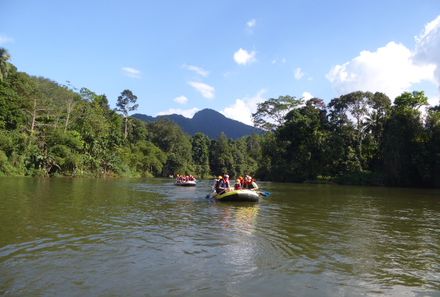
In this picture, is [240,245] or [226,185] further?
[226,185]

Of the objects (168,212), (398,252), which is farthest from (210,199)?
(398,252)

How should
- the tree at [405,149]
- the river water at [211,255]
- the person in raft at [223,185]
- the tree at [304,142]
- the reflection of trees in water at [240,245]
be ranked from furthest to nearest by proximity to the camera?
the tree at [304,142] < the tree at [405,149] < the person in raft at [223,185] < the reflection of trees in water at [240,245] < the river water at [211,255]

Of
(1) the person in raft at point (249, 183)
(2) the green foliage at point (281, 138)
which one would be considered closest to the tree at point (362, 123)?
(2) the green foliage at point (281, 138)

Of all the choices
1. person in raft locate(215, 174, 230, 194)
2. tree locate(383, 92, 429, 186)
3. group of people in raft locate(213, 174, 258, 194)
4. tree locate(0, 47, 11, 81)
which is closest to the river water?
group of people in raft locate(213, 174, 258, 194)

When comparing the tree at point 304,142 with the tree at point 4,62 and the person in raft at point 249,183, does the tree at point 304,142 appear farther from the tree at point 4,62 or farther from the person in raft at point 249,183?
the tree at point 4,62

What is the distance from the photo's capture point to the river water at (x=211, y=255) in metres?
6.76

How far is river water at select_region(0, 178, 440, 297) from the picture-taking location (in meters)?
6.76

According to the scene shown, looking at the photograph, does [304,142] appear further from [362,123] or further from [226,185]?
[226,185]

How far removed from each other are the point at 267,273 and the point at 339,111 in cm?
5511

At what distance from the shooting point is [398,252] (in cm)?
981

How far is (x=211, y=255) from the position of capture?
900cm

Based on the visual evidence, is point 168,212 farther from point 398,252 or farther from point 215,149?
point 215,149

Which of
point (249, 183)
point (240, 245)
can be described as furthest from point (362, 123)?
point (240, 245)

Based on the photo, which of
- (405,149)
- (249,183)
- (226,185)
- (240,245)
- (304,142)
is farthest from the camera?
(304,142)
